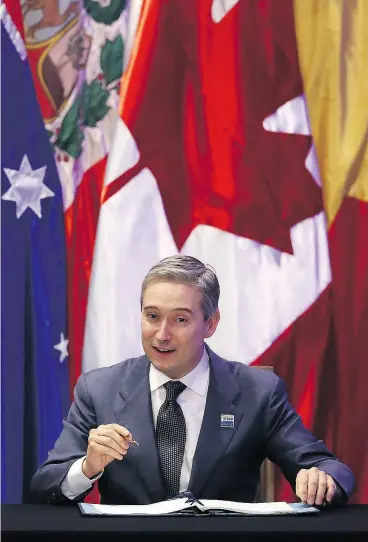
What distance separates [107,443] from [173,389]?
44 cm

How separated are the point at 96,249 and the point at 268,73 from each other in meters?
0.95

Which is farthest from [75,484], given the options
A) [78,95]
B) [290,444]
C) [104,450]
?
[78,95]

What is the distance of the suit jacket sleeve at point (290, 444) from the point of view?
8.25 feet

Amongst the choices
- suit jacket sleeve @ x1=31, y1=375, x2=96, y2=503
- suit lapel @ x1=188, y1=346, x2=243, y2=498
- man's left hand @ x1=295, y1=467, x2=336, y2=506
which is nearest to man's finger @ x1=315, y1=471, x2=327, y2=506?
man's left hand @ x1=295, y1=467, x2=336, y2=506

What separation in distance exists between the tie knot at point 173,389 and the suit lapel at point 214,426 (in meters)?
0.08

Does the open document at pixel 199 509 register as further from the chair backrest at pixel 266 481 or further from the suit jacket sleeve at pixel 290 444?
the chair backrest at pixel 266 481

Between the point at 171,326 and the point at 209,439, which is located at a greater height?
the point at 171,326

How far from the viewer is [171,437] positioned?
2529mm

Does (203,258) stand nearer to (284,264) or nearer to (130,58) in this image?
(284,264)

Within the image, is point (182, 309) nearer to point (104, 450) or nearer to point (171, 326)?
point (171, 326)

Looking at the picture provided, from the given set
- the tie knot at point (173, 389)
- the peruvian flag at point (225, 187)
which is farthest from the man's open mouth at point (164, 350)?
the peruvian flag at point (225, 187)

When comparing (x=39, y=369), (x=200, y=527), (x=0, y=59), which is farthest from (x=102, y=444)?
(x=0, y=59)

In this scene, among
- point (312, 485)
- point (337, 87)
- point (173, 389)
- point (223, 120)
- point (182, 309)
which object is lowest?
point (312, 485)

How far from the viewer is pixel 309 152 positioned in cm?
355
